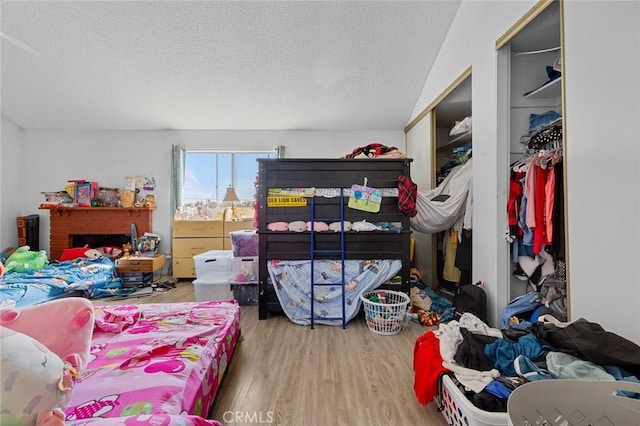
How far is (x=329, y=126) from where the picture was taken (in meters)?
4.64

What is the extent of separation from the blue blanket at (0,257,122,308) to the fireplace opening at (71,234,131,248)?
725 millimetres

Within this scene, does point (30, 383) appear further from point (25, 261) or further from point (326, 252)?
point (25, 261)

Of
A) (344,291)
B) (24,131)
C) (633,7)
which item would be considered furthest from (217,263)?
(24,131)

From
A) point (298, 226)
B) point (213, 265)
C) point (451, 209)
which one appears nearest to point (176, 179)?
point (213, 265)

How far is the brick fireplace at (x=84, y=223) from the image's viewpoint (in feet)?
14.4

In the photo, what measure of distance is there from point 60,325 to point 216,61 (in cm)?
338

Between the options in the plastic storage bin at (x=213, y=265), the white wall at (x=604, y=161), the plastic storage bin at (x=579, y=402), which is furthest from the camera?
the plastic storage bin at (x=213, y=265)

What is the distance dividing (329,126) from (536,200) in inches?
132

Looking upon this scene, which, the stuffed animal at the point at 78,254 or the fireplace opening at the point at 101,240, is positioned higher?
the fireplace opening at the point at 101,240

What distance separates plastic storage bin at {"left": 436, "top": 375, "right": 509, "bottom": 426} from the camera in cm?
108

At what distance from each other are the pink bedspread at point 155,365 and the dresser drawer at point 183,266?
2.26 meters

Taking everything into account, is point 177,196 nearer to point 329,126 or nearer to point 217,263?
point 217,263

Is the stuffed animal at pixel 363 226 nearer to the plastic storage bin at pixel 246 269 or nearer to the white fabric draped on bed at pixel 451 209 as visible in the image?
the white fabric draped on bed at pixel 451 209

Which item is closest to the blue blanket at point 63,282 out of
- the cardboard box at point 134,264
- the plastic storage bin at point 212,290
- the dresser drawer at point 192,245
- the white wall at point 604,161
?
the cardboard box at point 134,264
